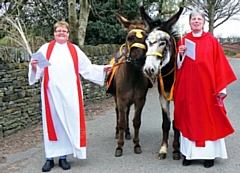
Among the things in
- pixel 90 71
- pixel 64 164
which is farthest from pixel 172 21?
pixel 64 164

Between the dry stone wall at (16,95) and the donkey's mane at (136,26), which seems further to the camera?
the dry stone wall at (16,95)

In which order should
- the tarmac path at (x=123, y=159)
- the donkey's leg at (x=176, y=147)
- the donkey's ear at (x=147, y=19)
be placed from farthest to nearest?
the donkey's leg at (x=176, y=147)
the donkey's ear at (x=147, y=19)
the tarmac path at (x=123, y=159)

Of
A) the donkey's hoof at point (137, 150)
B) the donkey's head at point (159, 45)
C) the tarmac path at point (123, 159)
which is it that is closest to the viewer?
the donkey's head at point (159, 45)

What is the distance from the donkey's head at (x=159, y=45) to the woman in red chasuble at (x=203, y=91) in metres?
0.19

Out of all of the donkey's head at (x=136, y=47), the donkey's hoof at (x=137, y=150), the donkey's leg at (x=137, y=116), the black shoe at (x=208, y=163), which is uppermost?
the donkey's head at (x=136, y=47)

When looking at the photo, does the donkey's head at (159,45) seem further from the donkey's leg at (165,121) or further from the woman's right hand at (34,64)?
the woman's right hand at (34,64)

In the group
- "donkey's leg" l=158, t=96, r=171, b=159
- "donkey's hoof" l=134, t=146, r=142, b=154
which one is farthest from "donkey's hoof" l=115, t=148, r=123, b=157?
"donkey's leg" l=158, t=96, r=171, b=159

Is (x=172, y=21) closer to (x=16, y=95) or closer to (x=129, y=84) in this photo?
(x=129, y=84)

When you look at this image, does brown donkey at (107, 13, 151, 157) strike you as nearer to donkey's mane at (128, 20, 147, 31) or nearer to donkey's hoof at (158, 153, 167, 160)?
donkey's mane at (128, 20, 147, 31)

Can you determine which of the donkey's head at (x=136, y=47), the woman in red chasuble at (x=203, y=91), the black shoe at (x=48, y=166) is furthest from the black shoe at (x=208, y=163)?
the black shoe at (x=48, y=166)

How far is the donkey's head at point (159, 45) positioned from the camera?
16.9 ft

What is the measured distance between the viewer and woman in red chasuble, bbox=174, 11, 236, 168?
17.2ft

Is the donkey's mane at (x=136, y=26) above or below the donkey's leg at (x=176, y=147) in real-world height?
above

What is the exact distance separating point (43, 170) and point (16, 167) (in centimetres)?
57
